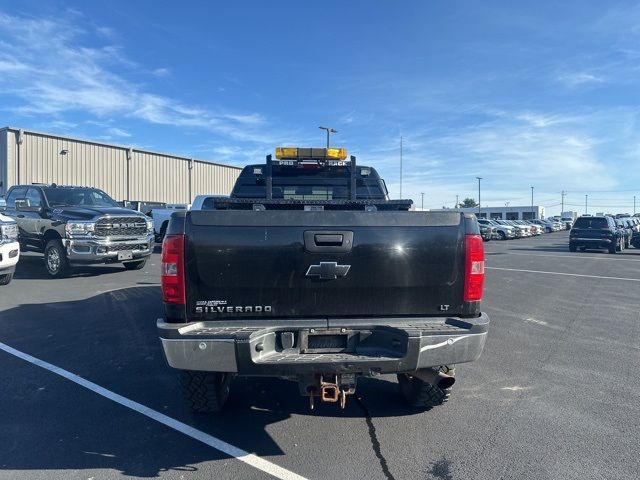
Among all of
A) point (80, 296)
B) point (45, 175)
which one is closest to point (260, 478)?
point (80, 296)

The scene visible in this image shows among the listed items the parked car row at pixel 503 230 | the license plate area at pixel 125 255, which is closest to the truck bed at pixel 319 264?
the license plate area at pixel 125 255

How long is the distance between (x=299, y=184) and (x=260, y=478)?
4.17 meters

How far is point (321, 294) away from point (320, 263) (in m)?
0.22

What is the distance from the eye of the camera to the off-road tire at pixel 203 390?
3.90 meters

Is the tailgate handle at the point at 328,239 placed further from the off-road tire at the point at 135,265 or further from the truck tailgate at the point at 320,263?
the off-road tire at the point at 135,265

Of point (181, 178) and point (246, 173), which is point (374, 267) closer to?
point (246, 173)

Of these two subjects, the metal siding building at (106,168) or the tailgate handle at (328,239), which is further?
the metal siding building at (106,168)

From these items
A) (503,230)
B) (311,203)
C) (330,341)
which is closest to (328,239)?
(330,341)

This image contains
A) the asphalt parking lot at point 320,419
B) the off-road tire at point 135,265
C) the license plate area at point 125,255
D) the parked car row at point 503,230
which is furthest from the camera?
the parked car row at point 503,230

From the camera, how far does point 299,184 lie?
6734 millimetres

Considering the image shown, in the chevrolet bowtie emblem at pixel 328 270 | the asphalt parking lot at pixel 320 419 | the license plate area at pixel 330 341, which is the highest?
the chevrolet bowtie emblem at pixel 328 270

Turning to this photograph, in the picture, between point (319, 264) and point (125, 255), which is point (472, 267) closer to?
point (319, 264)

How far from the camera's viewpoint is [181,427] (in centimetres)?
399

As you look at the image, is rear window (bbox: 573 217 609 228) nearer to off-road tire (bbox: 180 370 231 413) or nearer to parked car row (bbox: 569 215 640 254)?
parked car row (bbox: 569 215 640 254)
